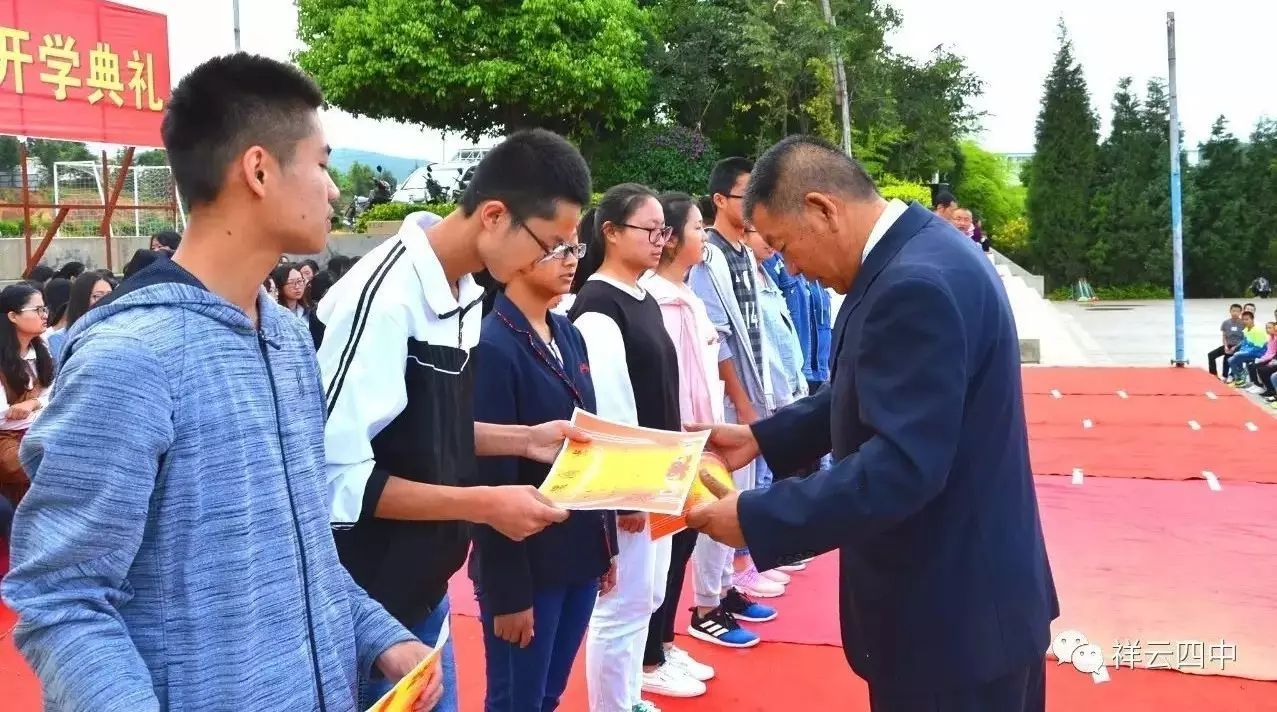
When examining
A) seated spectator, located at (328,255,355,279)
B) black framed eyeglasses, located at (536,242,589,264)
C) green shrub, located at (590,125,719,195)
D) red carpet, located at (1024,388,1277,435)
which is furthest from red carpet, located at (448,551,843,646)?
green shrub, located at (590,125,719,195)

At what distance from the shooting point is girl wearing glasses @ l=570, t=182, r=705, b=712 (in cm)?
314

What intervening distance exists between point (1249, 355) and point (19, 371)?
1221cm

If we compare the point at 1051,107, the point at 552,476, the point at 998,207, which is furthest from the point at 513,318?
the point at 998,207

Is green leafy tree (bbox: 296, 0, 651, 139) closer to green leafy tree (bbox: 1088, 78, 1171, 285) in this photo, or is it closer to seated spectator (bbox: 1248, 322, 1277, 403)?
seated spectator (bbox: 1248, 322, 1277, 403)

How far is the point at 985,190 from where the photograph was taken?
114 ft

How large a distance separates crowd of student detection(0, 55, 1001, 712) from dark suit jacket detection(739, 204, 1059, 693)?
61 cm

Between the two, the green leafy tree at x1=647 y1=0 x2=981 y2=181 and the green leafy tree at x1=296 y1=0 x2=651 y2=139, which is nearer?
the green leafy tree at x1=296 y1=0 x2=651 y2=139

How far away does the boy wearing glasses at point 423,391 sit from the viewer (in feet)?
6.07

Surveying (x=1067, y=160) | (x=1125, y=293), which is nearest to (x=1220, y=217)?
(x=1125, y=293)

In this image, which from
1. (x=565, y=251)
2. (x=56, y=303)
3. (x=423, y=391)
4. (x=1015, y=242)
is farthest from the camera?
(x=1015, y=242)

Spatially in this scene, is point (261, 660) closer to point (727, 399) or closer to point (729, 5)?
point (727, 399)

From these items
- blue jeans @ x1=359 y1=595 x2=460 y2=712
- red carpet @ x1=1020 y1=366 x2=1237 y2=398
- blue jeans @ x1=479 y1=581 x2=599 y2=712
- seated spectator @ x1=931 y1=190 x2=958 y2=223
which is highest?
seated spectator @ x1=931 y1=190 x2=958 y2=223

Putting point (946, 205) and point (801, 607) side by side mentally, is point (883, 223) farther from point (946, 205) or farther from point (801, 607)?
point (946, 205)

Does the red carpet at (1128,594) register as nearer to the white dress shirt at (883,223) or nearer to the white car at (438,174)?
the white dress shirt at (883,223)
